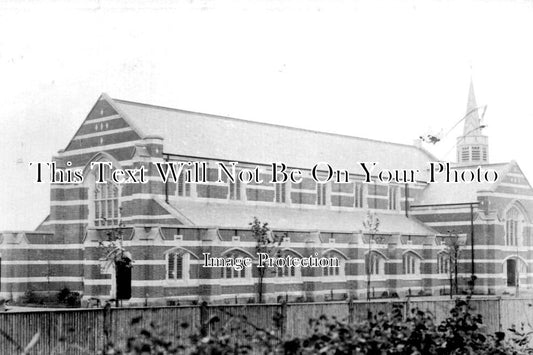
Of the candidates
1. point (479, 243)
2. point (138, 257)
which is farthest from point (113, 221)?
point (479, 243)

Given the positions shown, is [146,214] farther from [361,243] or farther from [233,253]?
[361,243]

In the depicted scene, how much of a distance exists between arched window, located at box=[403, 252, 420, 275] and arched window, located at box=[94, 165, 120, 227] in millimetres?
20261

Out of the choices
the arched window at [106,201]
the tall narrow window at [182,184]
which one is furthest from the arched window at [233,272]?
Result: the arched window at [106,201]

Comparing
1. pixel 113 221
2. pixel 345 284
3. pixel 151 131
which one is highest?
pixel 151 131

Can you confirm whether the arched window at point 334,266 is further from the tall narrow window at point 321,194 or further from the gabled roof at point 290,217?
the tall narrow window at point 321,194

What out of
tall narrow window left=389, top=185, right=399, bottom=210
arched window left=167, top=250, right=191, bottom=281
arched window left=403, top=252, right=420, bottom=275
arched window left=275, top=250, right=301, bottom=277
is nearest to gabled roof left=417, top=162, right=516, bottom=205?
tall narrow window left=389, top=185, right=399, bottom=210

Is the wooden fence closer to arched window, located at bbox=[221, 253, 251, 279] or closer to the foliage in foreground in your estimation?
the foliage in foreground

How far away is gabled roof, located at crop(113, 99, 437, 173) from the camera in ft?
157

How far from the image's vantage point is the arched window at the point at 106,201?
153ft

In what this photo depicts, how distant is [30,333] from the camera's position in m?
18.2

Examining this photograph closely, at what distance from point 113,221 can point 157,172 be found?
160 inches

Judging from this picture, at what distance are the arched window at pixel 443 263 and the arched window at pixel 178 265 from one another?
22.3m

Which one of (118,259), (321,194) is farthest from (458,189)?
(118,259)

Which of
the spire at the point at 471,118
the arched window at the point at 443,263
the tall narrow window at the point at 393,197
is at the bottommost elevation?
the arched window at the point at 443,263
